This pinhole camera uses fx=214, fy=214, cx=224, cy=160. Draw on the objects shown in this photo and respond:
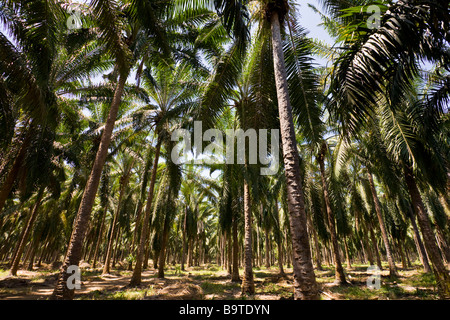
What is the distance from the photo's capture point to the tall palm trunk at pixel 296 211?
3660 millimetres

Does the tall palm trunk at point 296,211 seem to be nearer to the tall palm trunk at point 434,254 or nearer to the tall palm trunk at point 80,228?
the tall palm trunk at point 80,228

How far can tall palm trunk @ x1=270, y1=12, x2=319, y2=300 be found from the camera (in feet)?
12.0

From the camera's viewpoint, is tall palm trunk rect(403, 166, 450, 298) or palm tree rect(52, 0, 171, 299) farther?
tall palm trunk rect(403, 166, 450, 298)

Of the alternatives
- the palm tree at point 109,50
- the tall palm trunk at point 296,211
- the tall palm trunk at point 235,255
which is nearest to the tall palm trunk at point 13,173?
the palm tree at point 109,50

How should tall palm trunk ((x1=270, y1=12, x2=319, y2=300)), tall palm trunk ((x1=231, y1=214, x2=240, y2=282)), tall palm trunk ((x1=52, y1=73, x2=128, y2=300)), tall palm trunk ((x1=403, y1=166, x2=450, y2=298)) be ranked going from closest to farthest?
1. tall palm trunk ((x1=270, y1=12, x2=319, y2=300))
2. tall palm trunk ((x1=52, y1=73, x2=128, y2=300))
3. tall palm trunk ((x1=403, y1=166, x2=450, y2=298))
4. tall palm trunk ((x1=231, y1=214, x2=240, y2=282))

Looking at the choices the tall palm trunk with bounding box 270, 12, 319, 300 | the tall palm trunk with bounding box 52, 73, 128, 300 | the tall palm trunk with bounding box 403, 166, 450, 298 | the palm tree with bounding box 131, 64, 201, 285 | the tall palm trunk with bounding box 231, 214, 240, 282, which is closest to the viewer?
the tall palm trunk with bounding box 270, 12, 319, 300

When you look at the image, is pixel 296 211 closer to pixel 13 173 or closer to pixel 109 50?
pixel 109 50

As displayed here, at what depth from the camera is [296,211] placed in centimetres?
411

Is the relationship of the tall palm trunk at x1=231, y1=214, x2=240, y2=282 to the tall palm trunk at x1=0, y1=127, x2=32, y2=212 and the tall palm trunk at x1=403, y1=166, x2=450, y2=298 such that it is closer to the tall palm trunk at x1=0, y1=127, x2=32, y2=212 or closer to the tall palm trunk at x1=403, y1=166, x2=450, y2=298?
the tall palm trunk at x1=403, y1=166, x2=450, y2=298

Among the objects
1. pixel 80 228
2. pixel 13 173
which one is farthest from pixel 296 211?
pixel 13 173

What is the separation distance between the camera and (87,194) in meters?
6.94

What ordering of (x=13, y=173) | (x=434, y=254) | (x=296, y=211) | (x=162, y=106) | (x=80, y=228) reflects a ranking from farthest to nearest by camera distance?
(x=162, y=106), (x=13, y=173), (x=434, y=254), (x=80, y=228), (x=296, y=211)

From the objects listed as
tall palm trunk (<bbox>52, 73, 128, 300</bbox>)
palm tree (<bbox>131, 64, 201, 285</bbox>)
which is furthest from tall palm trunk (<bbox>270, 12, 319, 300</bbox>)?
palm tree (<bbox>131, 64, 201, 285</bbox>)
